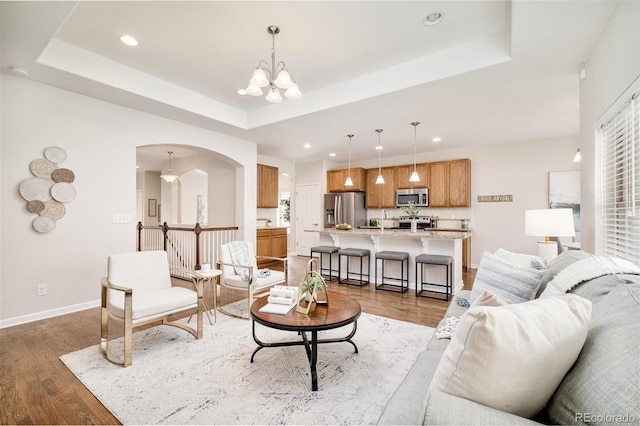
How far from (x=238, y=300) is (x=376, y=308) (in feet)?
6.27

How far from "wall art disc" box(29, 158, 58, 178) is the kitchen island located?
3927 mm

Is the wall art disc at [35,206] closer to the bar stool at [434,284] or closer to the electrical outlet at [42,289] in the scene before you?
the electrical outlet at [42,289]

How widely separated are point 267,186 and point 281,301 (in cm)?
504

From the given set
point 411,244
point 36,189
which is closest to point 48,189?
point 36,189

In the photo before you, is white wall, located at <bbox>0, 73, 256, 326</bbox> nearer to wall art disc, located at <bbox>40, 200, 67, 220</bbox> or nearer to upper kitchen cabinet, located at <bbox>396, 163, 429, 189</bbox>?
wall art disc, located at <bbox>40, 200, 67, 220</bbox>

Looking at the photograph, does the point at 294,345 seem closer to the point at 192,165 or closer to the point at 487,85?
the point at 487,85

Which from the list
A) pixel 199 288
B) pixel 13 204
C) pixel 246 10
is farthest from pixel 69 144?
pixel 246 10

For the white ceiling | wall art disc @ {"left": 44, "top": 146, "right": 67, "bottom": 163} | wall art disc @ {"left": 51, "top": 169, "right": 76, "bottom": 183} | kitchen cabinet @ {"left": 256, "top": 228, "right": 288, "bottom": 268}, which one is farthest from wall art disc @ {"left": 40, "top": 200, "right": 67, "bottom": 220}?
kitchen cabinet @ {"left": 256, "top": 228, "right": 288, "bottom": 268}

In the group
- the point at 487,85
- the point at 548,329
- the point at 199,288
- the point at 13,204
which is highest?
the point at 487,85

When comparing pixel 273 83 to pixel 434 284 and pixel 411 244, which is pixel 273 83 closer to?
pixel 411 244

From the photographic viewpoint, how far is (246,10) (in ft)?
7.87

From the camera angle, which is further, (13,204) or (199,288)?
(13,204)

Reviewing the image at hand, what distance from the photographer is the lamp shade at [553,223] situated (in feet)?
9.62

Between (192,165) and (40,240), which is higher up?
(192,165)
